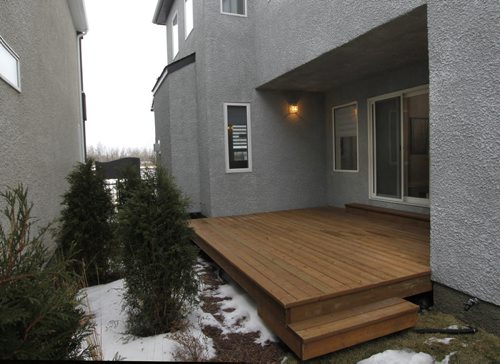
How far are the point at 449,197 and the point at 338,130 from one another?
4427 millimetres

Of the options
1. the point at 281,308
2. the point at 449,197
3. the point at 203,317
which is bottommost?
the point at 203,317

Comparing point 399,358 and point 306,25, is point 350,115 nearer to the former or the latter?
point 306,25

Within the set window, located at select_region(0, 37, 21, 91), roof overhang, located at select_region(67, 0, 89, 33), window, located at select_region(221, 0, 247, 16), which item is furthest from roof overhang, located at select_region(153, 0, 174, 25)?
window, located at select_region(0, 37, 21, 91)

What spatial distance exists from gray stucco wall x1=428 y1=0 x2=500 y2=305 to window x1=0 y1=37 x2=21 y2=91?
3.89 m

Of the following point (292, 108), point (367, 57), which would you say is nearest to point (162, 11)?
point (292, 108)

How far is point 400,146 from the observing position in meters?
A: 5.73

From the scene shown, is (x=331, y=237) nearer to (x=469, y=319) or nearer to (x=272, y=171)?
(x=469, y=319)

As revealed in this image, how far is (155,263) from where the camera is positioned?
9.99 ft

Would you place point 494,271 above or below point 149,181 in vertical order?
below

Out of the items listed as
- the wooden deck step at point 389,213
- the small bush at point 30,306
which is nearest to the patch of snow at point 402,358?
the small bush at point 30,306

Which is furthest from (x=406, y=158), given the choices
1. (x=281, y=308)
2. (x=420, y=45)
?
(x=281, y=308)

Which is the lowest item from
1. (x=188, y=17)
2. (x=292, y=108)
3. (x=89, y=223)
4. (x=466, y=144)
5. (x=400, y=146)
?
(x=89, y=223)

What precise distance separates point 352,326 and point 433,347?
657 mm

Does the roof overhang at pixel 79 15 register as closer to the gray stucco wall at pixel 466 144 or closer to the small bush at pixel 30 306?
the gray stucco wall at pixel 466 144
